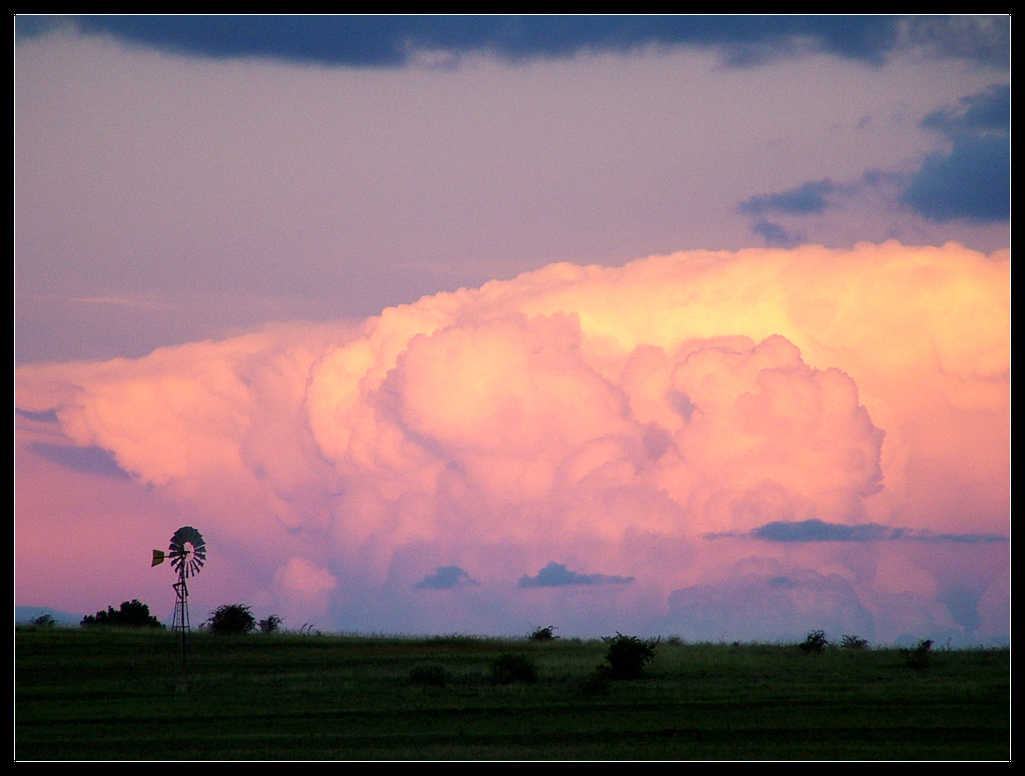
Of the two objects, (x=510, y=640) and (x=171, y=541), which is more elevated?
(x=171, y=541)

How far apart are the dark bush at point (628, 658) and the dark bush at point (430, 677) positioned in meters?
5.95

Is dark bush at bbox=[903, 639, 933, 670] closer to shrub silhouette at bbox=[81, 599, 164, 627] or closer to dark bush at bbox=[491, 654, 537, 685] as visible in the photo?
dark bush at bbox=[491, 654, 537, 685]

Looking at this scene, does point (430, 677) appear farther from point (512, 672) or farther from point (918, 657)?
point (918, 657)

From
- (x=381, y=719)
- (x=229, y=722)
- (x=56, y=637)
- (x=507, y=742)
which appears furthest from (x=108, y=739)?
(x=56, y=637)

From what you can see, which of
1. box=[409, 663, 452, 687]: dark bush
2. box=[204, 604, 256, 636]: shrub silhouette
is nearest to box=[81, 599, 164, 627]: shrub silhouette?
box=[204, 604, 256, 636]: shrub silhouette

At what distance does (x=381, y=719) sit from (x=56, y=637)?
27514 millimetres

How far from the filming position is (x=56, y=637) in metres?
49.8

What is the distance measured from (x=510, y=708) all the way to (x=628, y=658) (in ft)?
27.3

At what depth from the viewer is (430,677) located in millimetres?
36188

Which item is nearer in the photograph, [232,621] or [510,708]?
[510,708]

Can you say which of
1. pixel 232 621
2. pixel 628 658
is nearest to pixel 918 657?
pixel 628 658

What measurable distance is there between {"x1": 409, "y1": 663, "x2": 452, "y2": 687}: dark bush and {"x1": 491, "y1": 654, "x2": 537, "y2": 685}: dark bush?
5.52ft

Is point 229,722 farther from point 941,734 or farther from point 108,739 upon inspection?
point 941,734

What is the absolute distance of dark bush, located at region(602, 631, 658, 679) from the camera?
3734cm
